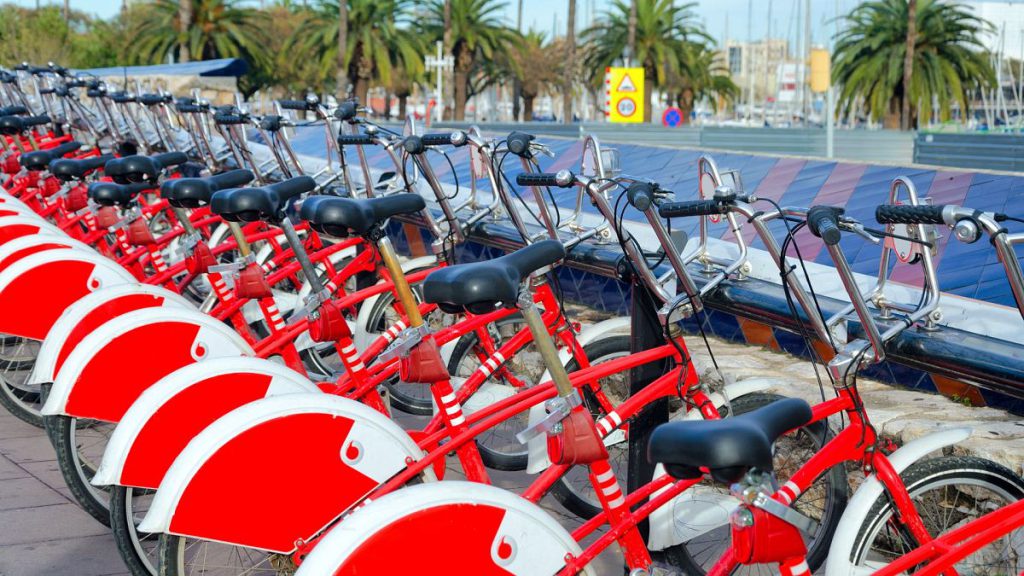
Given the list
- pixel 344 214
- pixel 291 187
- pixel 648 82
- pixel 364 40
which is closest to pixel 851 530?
pixel 344 214

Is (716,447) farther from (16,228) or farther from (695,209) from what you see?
(16,228)

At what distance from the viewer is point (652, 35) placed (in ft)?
134

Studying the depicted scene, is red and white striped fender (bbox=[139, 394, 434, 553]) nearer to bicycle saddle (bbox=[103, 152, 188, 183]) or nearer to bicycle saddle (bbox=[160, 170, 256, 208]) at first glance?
bicycle saddle (bbox=[160, 170, 256, 208])

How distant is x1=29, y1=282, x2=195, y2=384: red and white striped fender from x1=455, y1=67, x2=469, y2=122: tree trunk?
37.2m

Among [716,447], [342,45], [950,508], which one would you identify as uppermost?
[342,45]

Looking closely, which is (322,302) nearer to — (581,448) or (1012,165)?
(581,448)

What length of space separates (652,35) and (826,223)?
3887 centimetres

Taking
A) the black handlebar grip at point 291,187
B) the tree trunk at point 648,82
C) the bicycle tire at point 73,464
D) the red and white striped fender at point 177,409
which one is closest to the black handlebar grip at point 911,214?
the red and white striped fender at point 177,409

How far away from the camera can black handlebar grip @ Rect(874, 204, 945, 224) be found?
107 inches

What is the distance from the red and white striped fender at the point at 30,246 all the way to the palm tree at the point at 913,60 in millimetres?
30708

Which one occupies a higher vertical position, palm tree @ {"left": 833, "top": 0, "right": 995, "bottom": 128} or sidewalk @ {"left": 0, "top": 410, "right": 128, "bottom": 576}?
palm tree @ {"left": 833, "top": 0, "right": 995, "bottom": 128}

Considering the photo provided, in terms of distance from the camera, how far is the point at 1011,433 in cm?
372

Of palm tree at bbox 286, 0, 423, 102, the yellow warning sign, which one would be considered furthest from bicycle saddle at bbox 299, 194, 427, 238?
palm tree at bbox 286, 0, 423, 102

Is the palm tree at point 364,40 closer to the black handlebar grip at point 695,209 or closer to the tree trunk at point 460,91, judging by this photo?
the tree trunk at point 460,91
